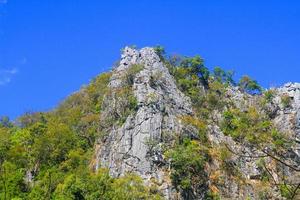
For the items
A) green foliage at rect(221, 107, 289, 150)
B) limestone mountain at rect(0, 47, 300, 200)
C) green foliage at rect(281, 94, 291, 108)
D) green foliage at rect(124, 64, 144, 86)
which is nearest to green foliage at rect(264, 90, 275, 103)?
limestone mountain at rect(0, 47, 300, 200)

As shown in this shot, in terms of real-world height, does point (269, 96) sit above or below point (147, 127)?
above

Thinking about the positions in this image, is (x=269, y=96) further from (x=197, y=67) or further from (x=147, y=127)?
(x=147, y=127)

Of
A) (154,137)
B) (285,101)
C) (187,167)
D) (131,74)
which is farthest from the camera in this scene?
(285,101)

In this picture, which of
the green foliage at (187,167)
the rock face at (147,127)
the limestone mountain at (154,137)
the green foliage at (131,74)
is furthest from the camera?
the green foliage at (131,74)

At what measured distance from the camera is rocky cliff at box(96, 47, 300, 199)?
115 ft

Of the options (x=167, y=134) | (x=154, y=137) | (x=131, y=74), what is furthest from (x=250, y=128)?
(x=131, y=74)

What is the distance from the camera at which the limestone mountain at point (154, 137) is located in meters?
33.3

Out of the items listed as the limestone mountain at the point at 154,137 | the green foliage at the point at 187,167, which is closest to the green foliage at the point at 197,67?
the limestone mountain at the point at 154,137

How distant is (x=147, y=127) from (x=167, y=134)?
1.54 metres

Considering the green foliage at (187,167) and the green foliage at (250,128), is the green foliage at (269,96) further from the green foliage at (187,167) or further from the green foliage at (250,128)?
the green foliage at (187,167)

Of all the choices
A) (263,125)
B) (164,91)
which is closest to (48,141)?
(164,91)

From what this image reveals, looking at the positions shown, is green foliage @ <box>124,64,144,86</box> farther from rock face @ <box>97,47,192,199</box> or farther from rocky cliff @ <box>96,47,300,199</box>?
rock face @ <box>97,47,192,199</box>

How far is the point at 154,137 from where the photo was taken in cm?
3672

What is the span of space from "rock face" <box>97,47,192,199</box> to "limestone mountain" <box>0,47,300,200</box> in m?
0.08
